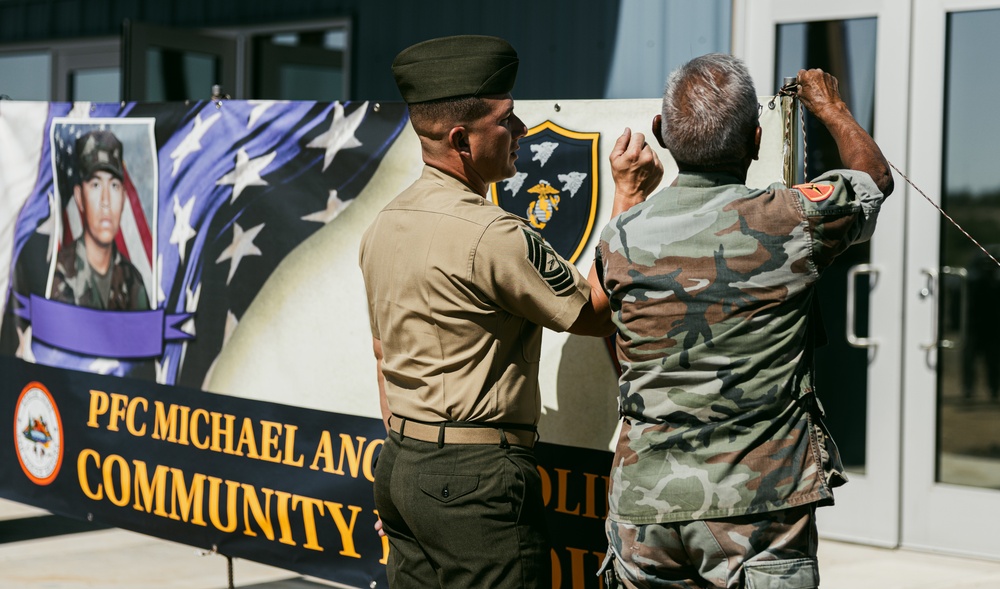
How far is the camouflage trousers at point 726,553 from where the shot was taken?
1912 millimetres

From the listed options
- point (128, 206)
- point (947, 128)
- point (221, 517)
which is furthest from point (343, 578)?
point (947, 128)

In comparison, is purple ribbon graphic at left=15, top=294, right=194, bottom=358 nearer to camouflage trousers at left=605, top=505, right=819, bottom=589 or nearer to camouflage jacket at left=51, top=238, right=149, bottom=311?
camouflage jacket at left=51, top=238, right=149, bottom=311

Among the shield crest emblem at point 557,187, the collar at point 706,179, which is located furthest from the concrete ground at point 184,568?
the collar at point 706,179

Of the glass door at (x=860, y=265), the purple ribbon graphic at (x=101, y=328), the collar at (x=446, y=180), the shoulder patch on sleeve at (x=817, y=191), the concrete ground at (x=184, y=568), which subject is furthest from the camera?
the glass door at (x=860, y=265)

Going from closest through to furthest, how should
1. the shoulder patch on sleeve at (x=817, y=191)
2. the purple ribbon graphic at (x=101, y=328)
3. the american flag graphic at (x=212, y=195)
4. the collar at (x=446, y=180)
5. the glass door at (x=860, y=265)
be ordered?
1. the shoulder patch on sleeve at (x=817, y=191)
2. the collar at (x=446, y=180)
3. the american flag graphic at (x=212, y=195)
4. the purple ribbon graphic at (x=101, y=328)
5. the glass door at (x=860, y=265)

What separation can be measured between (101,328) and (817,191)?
269cm

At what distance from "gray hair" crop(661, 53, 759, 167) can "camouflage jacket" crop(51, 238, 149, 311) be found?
90.4 inches

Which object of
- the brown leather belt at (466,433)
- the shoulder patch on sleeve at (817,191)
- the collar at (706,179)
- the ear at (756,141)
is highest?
the ear at (756,141)

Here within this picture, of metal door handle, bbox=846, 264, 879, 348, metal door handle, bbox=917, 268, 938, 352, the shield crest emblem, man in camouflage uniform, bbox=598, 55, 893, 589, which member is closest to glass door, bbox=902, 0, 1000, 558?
metal door handle, bbox=917, 268, 938, 352

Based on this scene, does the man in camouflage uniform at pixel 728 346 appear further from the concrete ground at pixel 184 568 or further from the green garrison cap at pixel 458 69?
the concrete ground at pixel 184 568

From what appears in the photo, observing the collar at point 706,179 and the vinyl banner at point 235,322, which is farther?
the vinyl banner at point 235,322

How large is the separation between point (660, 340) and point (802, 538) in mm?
415

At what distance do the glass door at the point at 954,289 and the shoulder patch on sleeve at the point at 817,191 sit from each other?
10.0 ft

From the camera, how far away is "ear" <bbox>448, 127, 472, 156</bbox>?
2.25 meters
